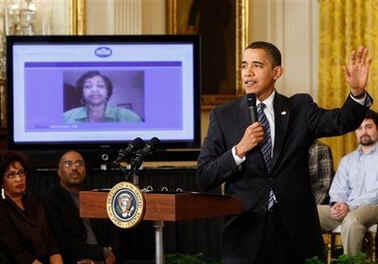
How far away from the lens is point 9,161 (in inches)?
237

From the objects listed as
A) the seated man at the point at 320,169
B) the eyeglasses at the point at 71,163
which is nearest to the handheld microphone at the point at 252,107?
the eyeglasses at the point at 71,163

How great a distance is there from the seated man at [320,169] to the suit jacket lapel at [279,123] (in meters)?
3.67

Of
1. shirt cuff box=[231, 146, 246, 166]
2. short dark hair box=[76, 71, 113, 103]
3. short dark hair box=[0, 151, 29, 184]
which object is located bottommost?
short dark hair box=[0, 151, 29, 184]

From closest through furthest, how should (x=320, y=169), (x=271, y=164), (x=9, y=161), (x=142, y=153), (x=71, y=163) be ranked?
(x=142, y=153) < (x=271, y=164) < (x=9, y=161) < (x=71, y=163) < (x=320, y=169)

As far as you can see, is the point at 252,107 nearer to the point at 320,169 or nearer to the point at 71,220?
the point at 71,220

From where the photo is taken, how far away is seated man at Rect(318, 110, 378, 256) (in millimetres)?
7082

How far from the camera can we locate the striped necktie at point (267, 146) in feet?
12.4

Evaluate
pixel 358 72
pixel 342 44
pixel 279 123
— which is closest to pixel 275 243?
pixel 279 123

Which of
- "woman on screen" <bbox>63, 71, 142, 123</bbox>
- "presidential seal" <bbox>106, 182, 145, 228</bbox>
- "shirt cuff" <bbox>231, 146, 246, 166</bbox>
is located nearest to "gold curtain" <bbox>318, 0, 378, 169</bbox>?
"woman on screen" <bbox>63, 71, 142, 123</bbox>

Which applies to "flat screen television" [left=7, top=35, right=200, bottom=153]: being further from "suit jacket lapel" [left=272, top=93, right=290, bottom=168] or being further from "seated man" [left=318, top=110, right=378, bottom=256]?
"suit jacket lapel" [left=272, top=93, right=290, bottom=168]

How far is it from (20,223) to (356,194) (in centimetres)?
270

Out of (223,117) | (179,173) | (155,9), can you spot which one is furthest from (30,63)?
(223,117)

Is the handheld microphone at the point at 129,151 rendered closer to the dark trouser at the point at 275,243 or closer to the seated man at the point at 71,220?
the dark trouser at the point at 275,243

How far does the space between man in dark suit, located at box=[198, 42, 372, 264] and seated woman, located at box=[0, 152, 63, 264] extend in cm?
224
